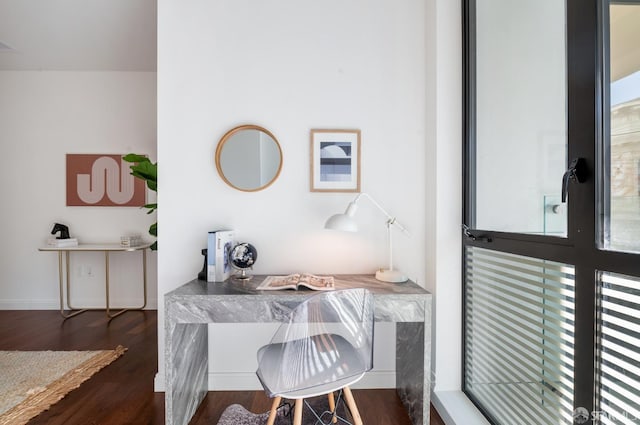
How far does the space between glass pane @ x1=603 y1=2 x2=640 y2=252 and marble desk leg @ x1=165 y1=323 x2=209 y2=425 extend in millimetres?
1801

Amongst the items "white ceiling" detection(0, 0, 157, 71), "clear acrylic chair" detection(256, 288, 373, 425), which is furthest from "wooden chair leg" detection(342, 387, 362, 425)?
"white ceiling" detection(0, 0, 157, 71)

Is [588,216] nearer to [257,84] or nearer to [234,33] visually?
[257,84]

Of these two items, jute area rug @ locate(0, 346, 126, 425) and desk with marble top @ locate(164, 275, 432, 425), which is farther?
jute area rug @ locate(0, 346, 126, 425)

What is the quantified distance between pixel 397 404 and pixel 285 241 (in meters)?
1.19

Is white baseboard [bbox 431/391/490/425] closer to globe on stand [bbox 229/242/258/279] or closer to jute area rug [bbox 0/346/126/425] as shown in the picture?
globe on stand [bbox 229/242/258/279]

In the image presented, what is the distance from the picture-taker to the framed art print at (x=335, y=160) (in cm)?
201

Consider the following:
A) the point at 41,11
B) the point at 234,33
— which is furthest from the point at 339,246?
the point at 41,11

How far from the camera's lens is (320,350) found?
129 cm

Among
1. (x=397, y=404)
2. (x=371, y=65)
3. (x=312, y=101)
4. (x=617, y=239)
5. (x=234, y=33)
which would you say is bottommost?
(x=397, y=404)

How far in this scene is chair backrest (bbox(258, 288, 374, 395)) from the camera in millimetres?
1216

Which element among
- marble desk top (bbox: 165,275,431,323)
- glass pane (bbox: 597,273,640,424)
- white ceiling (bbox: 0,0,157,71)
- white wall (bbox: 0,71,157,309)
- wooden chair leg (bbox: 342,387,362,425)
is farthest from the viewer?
white wall (bbox: 0,71,157,309)

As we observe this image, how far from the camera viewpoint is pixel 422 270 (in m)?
2.04

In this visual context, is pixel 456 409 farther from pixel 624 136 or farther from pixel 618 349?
pixel 624 136

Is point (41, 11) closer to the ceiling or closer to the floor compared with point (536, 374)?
closer to the ceiling
